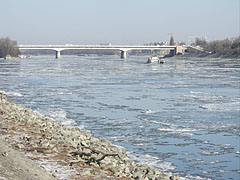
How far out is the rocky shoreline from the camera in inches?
373

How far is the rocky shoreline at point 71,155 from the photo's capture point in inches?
373

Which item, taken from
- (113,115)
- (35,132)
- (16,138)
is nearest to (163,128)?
(113,115)

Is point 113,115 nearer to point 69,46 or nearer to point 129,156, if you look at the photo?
point 129,156

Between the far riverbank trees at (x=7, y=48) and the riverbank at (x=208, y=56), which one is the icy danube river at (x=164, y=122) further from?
the far riverbank trees at (x=7, y=48)

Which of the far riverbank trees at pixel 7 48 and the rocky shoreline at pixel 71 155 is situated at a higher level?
the far riverbank trees at pixel 7 48

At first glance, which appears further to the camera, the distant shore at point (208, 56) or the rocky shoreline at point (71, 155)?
the distant shore at point (208, 56)

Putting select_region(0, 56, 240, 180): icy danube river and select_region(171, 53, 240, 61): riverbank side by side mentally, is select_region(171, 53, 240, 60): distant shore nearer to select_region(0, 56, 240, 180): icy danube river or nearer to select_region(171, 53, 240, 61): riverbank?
select_region(171, 53, 240, 61): riverbank

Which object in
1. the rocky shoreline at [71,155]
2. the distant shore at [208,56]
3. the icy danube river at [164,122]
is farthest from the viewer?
the distant shore at [208,56]

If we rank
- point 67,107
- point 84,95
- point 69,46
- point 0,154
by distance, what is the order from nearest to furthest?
1. point 0,154
2. point 67,107
3. point 84,95
4. point 69,46

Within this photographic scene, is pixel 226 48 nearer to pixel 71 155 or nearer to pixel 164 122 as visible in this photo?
pixel 164 122

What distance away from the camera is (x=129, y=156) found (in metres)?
13.1

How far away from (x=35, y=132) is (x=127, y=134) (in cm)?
447

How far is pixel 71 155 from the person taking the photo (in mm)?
10773

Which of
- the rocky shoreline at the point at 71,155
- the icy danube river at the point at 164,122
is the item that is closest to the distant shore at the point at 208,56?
the icy danube river at the point at 164,122
